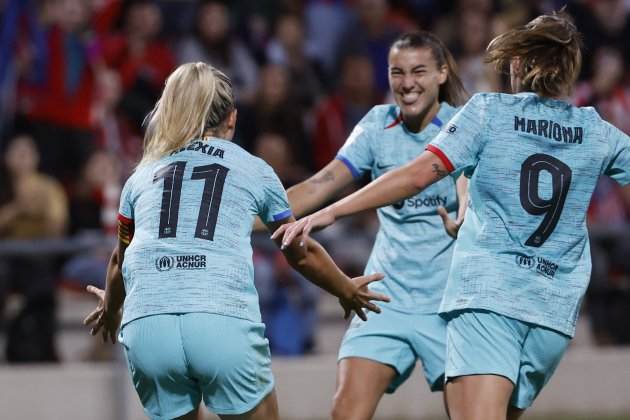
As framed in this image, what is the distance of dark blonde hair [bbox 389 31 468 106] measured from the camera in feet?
20.3

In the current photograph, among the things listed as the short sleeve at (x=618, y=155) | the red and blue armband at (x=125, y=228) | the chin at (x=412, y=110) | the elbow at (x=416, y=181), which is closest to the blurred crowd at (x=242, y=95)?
the chin at (x=412, y=110)

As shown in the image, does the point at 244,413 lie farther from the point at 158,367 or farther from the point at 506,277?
the point at 506,277

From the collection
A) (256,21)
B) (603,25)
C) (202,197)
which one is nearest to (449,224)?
(202,197)

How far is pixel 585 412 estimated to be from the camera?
377 inches

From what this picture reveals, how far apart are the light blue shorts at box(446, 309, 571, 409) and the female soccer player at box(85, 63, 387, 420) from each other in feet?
2.23

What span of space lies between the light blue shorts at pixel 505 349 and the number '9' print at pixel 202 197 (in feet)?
3.44

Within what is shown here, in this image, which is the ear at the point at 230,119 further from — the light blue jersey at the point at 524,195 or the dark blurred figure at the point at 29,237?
the dark blurred figure at the point at 29,237

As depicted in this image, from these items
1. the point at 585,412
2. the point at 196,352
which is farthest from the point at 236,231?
the point at 585,412

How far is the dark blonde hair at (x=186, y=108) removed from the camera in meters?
4.85

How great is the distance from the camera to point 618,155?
5043 millimetres

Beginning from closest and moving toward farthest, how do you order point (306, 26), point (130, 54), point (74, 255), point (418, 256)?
point (418, 256), point (74, 255), point (130, 54), point (306, 26)

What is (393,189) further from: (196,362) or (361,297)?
(196,362)

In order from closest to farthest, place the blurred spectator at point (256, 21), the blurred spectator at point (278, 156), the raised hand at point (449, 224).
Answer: the raised hand at point (449, 224), the blurred spectator at point (278, 156), the blurred spectator at point (256, 21)

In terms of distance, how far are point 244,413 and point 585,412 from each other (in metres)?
5.42
